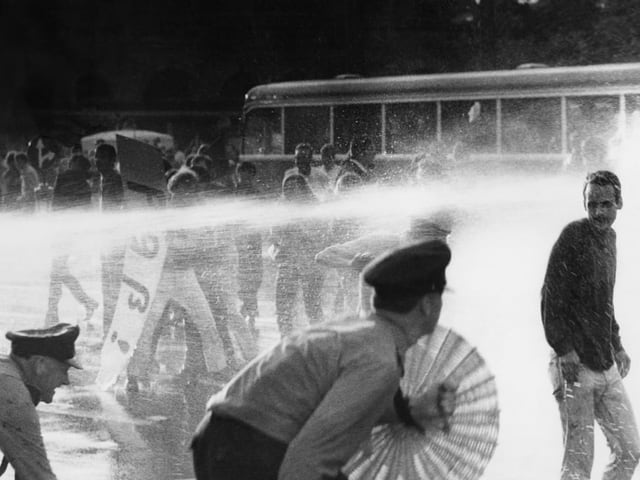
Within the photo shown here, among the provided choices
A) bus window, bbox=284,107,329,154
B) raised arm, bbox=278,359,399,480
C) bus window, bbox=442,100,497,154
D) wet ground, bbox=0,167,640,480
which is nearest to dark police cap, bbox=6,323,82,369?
raised arm, bbox=278,359,399,480

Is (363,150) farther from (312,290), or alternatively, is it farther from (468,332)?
(468,332)

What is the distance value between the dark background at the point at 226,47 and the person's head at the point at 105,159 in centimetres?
390

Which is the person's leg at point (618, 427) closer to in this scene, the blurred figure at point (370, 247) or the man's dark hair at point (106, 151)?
the blurred figure at point (370, 247)

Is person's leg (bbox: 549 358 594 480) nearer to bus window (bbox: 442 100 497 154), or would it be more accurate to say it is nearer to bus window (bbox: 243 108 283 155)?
bus window (bbox: 442 100 497 154)

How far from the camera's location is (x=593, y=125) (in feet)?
38.2

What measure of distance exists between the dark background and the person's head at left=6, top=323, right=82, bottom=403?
28.8 ft

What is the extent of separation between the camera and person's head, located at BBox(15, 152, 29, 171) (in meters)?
12.4

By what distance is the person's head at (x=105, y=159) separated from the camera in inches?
352

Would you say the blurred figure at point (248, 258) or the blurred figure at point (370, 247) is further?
the blurred figure at point (248, 258)

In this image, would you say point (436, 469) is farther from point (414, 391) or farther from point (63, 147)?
point (63, 147)

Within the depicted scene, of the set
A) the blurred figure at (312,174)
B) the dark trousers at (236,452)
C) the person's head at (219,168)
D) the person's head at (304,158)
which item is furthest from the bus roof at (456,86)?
the dark trousers at (236,452)

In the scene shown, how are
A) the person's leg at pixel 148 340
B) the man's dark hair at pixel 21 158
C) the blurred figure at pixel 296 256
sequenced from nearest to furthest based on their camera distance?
the person's leg at pixel 148 340 < the blurred figure at pixel 296 256 < the man's dark hair at pixel 21 158

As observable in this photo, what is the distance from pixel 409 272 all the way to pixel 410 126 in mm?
10091

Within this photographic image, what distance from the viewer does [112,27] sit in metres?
13.7
